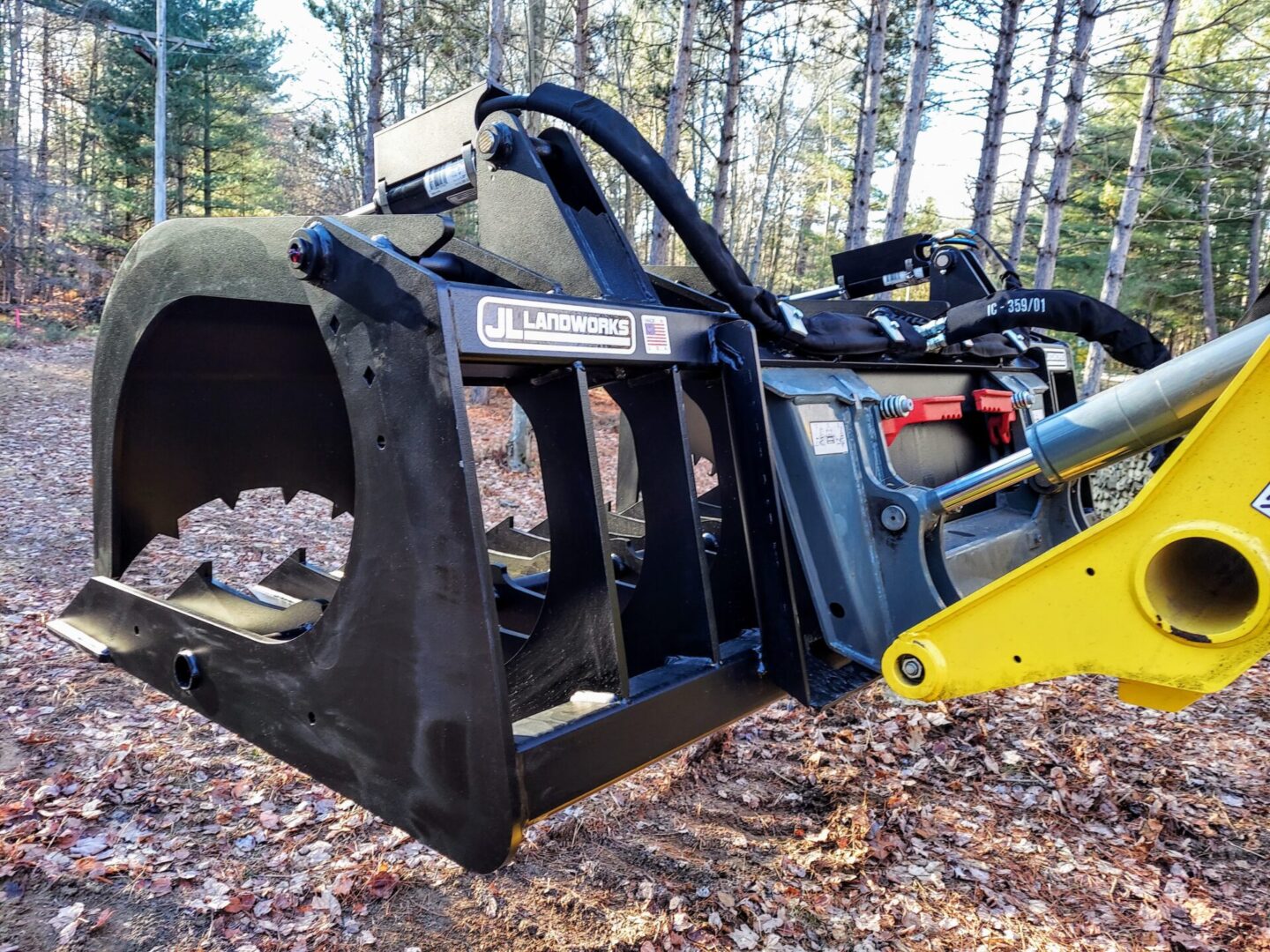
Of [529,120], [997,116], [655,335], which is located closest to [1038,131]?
[997,116]

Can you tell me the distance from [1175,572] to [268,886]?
2864 millimetres

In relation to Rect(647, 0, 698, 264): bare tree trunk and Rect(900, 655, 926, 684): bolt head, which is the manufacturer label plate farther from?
Rect(647, 0, 698, 264): bare tree trunk

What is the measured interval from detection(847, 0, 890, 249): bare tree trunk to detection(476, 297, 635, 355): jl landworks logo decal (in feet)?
33.8

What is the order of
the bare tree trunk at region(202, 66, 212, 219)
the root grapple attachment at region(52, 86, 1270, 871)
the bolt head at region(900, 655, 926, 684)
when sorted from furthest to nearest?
the bare tree trunk at region(202, 66, 212, 219), the bolt head at region(900, 655, 926, 684), the root grapple attachment at region(52, 86, 1270, 871)

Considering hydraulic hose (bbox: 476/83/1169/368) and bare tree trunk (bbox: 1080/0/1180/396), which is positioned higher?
bare tree trunk (bbox: 1080/0/1180/396)

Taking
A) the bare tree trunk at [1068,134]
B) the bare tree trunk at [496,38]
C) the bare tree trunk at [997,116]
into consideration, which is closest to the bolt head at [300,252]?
the bare tree trunk at [496,38]

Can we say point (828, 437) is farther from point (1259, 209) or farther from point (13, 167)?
point (13, 167)

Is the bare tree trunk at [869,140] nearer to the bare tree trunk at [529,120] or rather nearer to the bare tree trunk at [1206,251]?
the bare tree trunk at [529,120]

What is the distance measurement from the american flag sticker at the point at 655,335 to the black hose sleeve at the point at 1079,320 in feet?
3.89

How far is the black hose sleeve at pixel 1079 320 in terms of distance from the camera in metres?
2.53

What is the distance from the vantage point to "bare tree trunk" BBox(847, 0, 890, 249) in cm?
1156

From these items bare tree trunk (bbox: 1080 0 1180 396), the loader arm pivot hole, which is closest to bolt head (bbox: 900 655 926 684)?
the loader arm pivot hole

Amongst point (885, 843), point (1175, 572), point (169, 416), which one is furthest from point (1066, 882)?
point (169, 416)

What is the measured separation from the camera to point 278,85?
2572 centimetres
